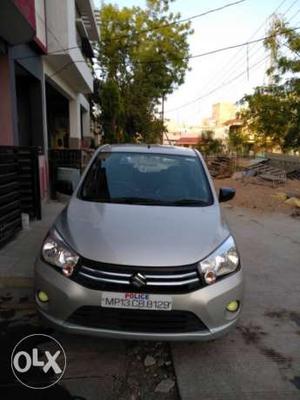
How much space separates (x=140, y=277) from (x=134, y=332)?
41 centimetres

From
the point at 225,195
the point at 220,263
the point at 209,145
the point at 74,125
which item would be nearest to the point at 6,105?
the point at 225,195

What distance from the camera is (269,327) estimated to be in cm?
380

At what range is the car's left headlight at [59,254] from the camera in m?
2.84

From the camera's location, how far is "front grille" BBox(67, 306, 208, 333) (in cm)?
274

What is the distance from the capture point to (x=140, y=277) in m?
2.71

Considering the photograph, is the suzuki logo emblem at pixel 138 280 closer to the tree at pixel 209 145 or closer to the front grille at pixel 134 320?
the front grille at pixel 134 320

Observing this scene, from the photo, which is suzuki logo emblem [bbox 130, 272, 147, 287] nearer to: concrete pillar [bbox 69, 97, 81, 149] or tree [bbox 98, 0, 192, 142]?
concrete pillar [bbox 69, 97, 81, 149]

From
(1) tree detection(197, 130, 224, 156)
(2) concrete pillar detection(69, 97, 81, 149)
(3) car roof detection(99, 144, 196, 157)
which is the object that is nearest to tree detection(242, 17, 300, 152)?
(2) concrete pillar detection(69, 97, 81, 149)

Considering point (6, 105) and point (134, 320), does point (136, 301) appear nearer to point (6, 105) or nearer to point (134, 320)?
point (134, 320)

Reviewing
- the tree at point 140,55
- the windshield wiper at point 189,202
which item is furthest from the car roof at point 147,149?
the tree at point 140,55

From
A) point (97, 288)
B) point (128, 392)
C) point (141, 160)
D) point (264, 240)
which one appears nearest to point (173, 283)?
point (97, 288)

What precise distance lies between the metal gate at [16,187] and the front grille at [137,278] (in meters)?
3.32

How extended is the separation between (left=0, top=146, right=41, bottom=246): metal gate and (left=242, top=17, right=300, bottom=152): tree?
13971mm

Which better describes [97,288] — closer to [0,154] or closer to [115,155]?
[115,155]
